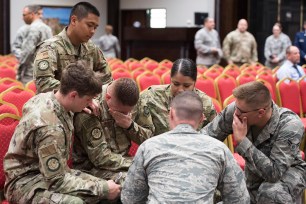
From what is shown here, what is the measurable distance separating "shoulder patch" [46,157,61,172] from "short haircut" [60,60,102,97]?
0.32m

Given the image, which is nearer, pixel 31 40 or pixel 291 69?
pixel 31 40

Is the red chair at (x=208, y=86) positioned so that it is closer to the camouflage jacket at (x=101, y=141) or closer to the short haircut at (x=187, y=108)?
the camouflage jacket at (x=101, y=141)

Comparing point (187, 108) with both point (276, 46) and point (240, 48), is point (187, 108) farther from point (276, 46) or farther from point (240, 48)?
point (276, 46)

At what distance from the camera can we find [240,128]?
3318 mm

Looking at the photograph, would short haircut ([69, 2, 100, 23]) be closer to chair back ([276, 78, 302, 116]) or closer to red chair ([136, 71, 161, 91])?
red chair ([136, 71, 161, 91])

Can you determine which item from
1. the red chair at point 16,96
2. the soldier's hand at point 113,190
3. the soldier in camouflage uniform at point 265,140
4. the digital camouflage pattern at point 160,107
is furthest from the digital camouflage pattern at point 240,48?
the soldier's hand at point 113,190

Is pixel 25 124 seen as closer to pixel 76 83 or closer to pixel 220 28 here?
pixel 76 83

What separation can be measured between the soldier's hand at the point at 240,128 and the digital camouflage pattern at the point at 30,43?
4389 millimetres

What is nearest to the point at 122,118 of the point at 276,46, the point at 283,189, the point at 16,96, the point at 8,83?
the point at 283,189

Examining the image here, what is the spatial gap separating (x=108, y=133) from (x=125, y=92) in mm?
325

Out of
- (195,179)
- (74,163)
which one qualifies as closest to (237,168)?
(195,179)

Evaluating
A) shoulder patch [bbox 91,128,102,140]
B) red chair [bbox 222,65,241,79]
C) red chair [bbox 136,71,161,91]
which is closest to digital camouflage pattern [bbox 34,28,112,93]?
shoulder patch [bbox 91,128,102,140]

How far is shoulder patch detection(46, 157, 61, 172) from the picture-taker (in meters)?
2.95

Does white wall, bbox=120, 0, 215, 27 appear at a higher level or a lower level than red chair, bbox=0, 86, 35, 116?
higher
